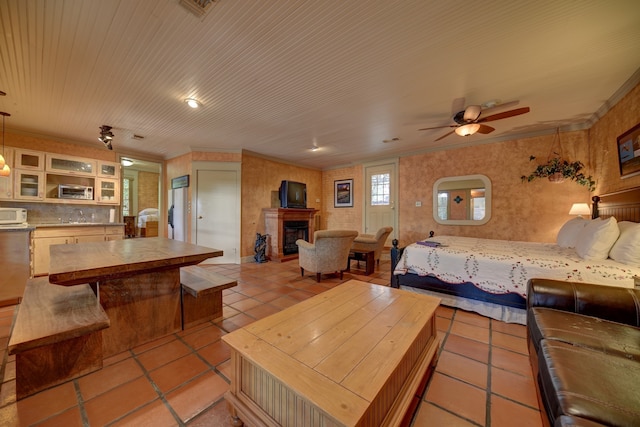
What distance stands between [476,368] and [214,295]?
2.34m

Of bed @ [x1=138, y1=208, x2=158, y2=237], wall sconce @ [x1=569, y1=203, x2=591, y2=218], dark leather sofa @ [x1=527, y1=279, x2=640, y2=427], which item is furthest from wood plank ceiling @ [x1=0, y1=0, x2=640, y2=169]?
bed @ [x1=138, y1=208, x2=158, y2=237]

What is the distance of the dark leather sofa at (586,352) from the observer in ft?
2.65

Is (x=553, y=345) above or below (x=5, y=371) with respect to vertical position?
above

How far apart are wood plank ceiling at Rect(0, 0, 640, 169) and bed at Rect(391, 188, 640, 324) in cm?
151

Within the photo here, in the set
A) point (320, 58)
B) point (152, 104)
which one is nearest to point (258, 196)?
point (152, 104)

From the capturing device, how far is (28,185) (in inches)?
151

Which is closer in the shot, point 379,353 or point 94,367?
point 379,353

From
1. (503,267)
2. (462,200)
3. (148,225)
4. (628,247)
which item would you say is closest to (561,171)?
(462,200)

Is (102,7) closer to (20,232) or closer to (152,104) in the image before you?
(152,104)

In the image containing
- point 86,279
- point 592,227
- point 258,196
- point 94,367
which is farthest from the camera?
point 258,196

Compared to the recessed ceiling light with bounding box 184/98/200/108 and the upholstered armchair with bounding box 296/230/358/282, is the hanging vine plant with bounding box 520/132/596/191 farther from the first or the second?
the recessed ceiling light with bounding box 184/98/200/108

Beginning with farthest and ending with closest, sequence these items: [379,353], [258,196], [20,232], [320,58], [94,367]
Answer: [258,196] < [20,232] < [320,58] < [94,367] < [379,353]

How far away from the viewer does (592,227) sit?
2324 millimetres

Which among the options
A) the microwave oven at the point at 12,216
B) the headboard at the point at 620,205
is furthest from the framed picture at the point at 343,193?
the microwave oven at the point at 12,216
